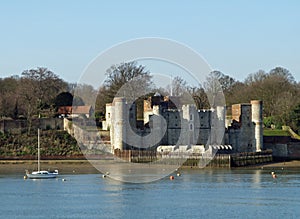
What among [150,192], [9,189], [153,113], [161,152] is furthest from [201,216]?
[153,113]

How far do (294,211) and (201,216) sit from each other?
4.29 meters

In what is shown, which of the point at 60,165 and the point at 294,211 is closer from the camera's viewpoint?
the point at 294,211

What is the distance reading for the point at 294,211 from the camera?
36.8m

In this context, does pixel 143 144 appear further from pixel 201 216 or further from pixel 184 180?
pixel 201 216

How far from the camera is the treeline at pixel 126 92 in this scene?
7600 centimetres

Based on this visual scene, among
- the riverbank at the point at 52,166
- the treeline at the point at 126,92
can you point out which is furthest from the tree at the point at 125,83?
the riverbank at the point at 52,166

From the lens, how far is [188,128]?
209 feet

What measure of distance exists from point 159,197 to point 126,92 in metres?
34.4

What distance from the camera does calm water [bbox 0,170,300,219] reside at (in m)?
36.6

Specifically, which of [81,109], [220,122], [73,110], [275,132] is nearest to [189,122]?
[220,122]

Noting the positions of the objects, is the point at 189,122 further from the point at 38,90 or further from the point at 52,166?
the point at 38,90

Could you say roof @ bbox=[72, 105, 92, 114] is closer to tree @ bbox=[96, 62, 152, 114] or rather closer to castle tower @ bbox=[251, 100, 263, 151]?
tree @ bbox=[96, 62, 152, 114]

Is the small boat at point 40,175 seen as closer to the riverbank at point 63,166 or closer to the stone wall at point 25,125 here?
the riverbank at point 63,166

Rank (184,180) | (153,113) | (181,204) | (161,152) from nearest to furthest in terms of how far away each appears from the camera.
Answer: (181,204) < (184,180) < (161,152) < (153,113)
